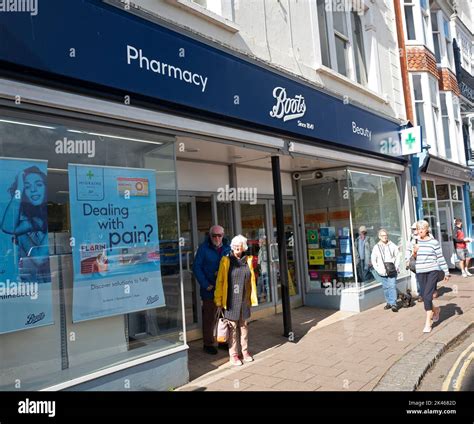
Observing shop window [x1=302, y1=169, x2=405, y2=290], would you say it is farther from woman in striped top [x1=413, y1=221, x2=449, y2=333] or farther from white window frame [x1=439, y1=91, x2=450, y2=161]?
white window frame [x1=439, y1=91, x2=450, y2=161]

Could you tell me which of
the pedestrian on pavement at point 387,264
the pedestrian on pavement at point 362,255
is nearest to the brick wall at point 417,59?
the pedestrian on pavement at point 362,255

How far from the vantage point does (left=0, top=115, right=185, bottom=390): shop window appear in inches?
135

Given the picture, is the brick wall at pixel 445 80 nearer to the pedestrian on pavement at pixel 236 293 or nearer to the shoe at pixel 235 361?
the pedestrian on pavement at pixel 236 293

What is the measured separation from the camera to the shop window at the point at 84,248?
3439mm

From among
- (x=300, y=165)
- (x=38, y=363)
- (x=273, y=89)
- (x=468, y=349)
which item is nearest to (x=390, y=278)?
(x=468, y=349)

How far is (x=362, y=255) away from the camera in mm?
8539

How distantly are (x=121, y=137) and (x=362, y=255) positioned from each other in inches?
241

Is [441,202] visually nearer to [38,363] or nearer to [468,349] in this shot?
[468,349]

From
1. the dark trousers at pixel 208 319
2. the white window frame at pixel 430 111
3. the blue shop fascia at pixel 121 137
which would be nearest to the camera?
the blue shop fascia at pixel 121 137

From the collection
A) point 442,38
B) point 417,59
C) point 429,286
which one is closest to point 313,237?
point 429,286

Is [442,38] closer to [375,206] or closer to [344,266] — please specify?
[375,206]

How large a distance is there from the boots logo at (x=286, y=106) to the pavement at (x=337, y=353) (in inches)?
136

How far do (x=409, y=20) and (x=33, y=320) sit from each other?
1372 centimetres

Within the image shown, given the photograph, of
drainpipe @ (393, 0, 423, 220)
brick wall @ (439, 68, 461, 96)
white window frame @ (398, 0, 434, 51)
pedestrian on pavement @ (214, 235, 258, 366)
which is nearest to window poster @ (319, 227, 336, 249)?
drainpipe @ (393, 0, 423, 220)
